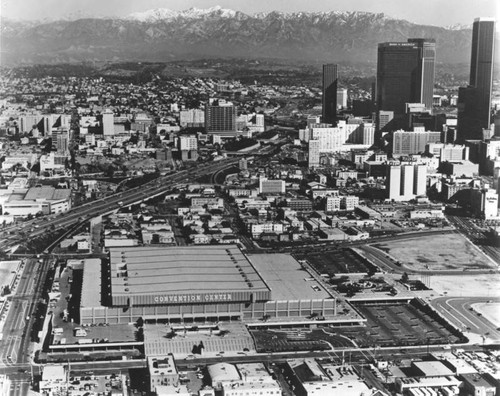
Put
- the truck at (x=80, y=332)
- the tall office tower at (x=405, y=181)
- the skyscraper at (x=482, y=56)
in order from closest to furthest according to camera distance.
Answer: the truck at (x=80, y=332), the tall office tower at (x=405, y=181), the skyscraper at (x=482, y=56)

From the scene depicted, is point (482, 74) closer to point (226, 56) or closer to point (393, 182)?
point (393, 182)

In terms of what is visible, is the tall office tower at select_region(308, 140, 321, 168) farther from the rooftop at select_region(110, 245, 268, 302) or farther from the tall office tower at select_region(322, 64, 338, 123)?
the rooftop at select_region(110, 245, 268, 302)

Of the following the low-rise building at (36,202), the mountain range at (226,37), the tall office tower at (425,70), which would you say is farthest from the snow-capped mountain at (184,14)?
the low-rise building at (36,202)

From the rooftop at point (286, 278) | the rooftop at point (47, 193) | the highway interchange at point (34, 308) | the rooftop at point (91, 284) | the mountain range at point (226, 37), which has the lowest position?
the highway interchange at point (34, 308)

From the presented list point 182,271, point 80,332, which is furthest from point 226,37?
point 80,332

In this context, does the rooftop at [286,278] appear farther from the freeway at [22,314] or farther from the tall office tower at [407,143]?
the tall office tower at [407,143]

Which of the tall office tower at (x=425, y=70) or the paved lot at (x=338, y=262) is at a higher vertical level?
the tall office tower at (x=425, y=70)

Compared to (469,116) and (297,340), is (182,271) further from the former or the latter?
(469,116)
